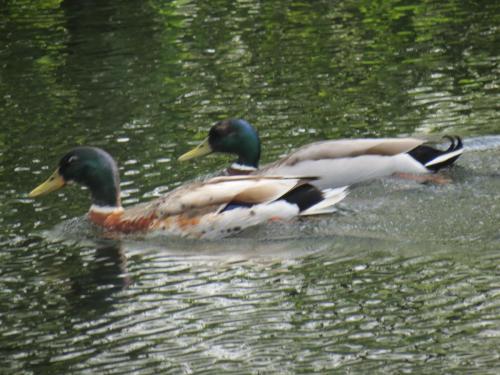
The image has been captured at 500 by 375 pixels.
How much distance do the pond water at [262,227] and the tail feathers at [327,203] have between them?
0.13 meters

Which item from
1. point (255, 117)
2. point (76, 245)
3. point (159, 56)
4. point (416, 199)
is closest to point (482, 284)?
point (416, 199)

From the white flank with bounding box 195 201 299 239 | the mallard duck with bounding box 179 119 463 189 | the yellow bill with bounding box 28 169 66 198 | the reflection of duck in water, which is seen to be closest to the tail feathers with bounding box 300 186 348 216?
the white flank with bounding box 195 201 299 239

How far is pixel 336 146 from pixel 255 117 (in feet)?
8.66

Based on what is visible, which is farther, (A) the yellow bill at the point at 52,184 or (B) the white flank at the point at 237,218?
(A) the yellow bill at the point at 52,184

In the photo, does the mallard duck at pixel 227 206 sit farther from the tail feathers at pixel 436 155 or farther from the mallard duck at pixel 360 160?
the tail feathers at pixel 436 155

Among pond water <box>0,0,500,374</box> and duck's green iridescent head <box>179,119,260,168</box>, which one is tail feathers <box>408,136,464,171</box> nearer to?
pond water <box>0,0,500,374</box>

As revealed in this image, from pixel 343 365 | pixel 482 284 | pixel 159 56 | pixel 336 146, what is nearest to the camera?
pixel 343 365

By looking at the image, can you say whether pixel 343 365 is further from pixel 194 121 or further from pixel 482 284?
pixel 194 121

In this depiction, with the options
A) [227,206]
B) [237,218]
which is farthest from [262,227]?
[227,206]

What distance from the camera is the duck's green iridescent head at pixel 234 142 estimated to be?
12930 millimetres

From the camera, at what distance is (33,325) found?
928cm

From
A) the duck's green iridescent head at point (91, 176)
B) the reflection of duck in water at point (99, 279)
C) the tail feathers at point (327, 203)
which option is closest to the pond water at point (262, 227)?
the reflection of duck in water at point (99, 279)

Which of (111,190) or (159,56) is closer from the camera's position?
(111,190)

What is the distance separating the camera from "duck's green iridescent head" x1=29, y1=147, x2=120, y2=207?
39.5ft
